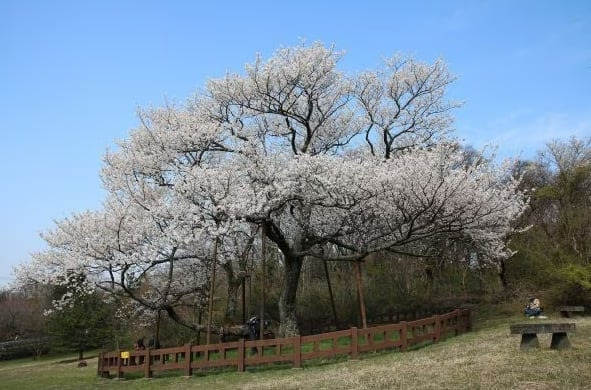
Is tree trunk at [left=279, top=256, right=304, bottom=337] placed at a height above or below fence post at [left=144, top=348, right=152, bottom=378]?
above

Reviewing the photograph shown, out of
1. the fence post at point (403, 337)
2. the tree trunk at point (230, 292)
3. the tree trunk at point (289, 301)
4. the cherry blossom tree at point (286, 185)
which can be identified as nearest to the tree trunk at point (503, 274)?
the cherry blossom tree at point (286, 185)

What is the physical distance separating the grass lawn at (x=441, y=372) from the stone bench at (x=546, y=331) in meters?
0.25

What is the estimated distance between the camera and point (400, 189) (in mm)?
16938

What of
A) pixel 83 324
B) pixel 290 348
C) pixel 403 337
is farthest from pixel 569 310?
pixel 83 324

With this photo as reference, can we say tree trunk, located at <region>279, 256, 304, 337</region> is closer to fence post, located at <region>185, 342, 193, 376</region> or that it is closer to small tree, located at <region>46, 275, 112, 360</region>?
fence post, located at <region>185, 342, 193, 376</region>

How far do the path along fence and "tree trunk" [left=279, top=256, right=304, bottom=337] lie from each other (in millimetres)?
1205

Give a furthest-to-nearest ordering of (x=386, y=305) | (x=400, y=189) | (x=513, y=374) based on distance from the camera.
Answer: (x=386, y=305), (x=400, y=189), (x=513, y=374)

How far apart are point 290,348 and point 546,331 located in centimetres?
911

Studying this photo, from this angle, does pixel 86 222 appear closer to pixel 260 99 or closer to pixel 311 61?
pixel 260 99

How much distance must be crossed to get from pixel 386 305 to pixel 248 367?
11902 millimetres

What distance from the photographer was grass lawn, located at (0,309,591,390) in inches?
340

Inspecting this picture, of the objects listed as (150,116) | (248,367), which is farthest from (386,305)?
(150,116)

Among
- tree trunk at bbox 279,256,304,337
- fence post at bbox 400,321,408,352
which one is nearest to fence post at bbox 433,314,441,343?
fence post at bbox 400,321,408,352

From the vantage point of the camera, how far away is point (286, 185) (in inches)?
698
